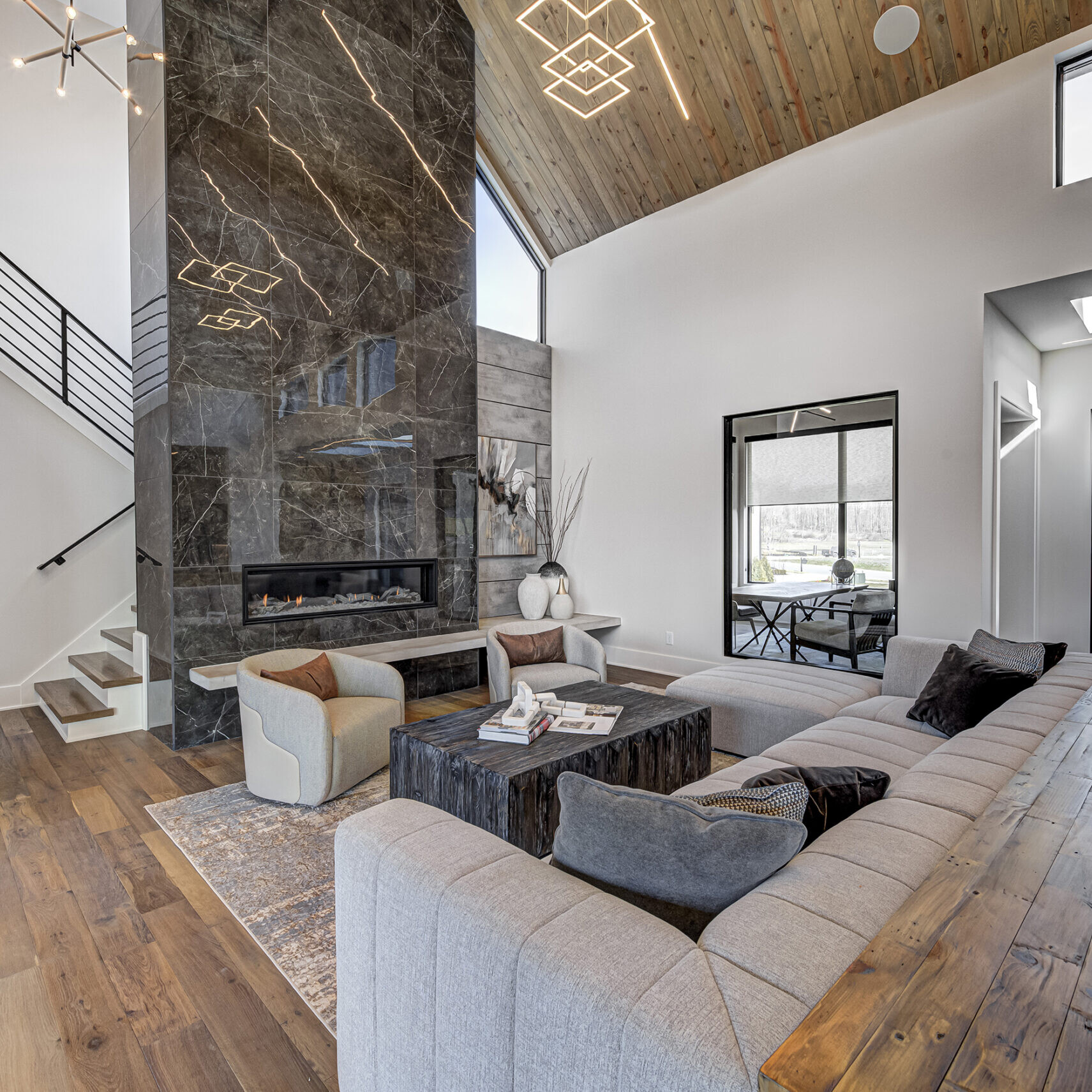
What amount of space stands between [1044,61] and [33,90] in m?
7.23

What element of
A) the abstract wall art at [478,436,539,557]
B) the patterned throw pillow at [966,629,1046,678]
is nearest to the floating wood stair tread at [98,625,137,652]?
the abstract wall art at [478,436,539,557]

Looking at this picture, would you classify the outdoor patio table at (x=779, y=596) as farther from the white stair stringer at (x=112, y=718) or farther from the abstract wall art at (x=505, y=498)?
the white stair stringer at (x=112, y=718)

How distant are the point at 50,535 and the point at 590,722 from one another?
443cm

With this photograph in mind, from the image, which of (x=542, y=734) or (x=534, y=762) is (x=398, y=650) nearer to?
(x=542, y=734)

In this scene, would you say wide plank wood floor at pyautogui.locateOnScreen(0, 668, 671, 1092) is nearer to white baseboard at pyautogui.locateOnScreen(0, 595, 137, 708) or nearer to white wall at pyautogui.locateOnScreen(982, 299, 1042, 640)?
white baseboard at pyautogui.locateOnScreen(0, 595, 137, 708)

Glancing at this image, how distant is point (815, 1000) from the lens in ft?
3.12

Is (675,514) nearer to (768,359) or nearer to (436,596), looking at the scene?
(768,359)

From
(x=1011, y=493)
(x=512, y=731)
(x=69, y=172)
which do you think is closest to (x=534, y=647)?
(x=512, y=731)

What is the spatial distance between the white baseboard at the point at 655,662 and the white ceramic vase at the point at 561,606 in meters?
0.51

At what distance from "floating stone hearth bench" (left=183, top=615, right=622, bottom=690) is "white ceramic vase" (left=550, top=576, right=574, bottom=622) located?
360 millimetres

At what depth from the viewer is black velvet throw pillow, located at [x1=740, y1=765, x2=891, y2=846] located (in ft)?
5.25

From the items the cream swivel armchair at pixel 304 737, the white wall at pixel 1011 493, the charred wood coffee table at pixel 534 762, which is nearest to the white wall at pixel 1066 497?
the white wall at pixel 1011 493

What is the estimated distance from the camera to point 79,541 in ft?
16.6

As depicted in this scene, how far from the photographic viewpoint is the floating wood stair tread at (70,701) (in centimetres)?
419
